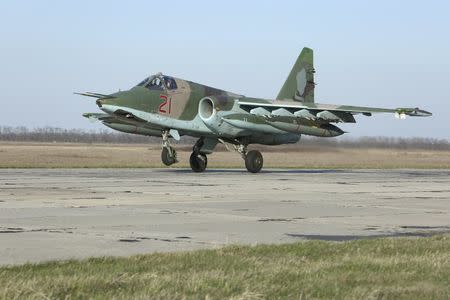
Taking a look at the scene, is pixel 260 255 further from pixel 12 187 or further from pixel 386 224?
pixel 12 187

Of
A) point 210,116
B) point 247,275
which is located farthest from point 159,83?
point 247,275

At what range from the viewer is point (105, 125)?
27.6 meters

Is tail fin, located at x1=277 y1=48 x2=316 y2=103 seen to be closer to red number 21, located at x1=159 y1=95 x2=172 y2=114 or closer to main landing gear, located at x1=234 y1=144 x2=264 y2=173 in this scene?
main landing gear, located at x1=234 y1=144 x2=264 y2=173

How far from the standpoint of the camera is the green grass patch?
6.02 m

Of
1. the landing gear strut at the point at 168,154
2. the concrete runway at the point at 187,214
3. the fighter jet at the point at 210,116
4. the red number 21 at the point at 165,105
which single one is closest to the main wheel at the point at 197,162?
the fighter jet at the point at 210,116

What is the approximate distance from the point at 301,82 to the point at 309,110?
4.65 metres

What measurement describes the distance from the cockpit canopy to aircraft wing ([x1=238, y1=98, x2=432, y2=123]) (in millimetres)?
2939

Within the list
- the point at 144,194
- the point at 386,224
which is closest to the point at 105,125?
the point at 144,194

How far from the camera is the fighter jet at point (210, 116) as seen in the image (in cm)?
2680

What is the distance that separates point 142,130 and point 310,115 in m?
6.72

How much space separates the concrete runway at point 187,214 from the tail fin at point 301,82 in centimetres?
1149

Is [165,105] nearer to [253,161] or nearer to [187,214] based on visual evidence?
[253,161]

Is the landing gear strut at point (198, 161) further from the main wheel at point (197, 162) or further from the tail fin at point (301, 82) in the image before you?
the tail fin at point (301, 82)

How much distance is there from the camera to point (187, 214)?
13.0 m
